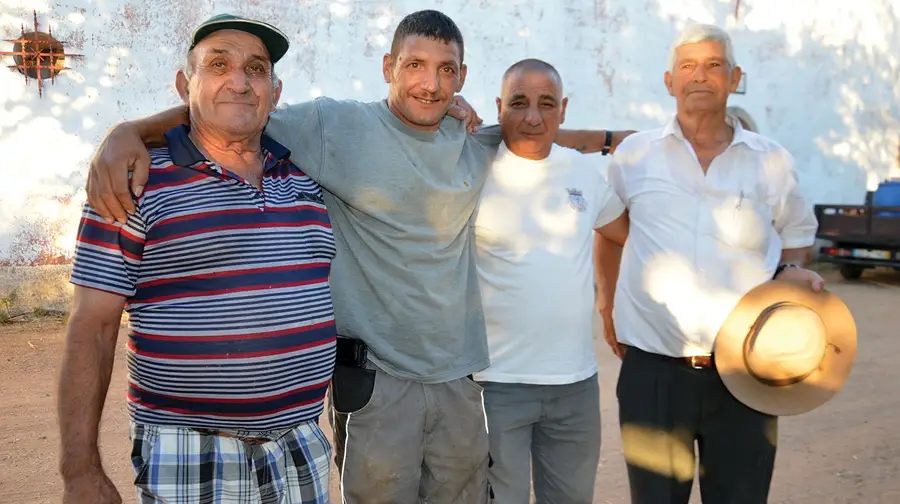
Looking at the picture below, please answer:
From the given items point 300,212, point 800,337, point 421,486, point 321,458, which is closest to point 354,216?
point 300,212

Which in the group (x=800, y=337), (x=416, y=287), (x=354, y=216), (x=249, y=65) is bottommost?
(x=800, y=337)

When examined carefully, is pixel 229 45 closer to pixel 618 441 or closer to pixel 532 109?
pixel 532 109

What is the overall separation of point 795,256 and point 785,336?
0.42 metres

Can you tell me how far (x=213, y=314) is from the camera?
1.92 metres

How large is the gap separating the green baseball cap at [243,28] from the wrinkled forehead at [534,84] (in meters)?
0.99

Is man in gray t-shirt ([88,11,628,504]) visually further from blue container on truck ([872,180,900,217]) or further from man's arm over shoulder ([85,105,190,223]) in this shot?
blue container on truck ([872,180,900,217])

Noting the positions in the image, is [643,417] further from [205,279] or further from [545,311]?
[205,279]

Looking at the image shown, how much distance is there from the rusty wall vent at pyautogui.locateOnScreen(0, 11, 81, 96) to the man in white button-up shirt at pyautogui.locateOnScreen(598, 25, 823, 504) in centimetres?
723

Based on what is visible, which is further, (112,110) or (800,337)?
(112,110)

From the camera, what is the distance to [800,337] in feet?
8.75

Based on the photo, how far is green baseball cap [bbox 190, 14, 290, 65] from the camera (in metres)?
2.05

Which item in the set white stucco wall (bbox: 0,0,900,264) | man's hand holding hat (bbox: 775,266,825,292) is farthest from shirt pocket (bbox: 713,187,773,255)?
white stucco wall (bbox: 0,0,900,264)

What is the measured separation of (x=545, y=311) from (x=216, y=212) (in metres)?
1.29

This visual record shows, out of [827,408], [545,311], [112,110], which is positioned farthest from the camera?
[112,110]
